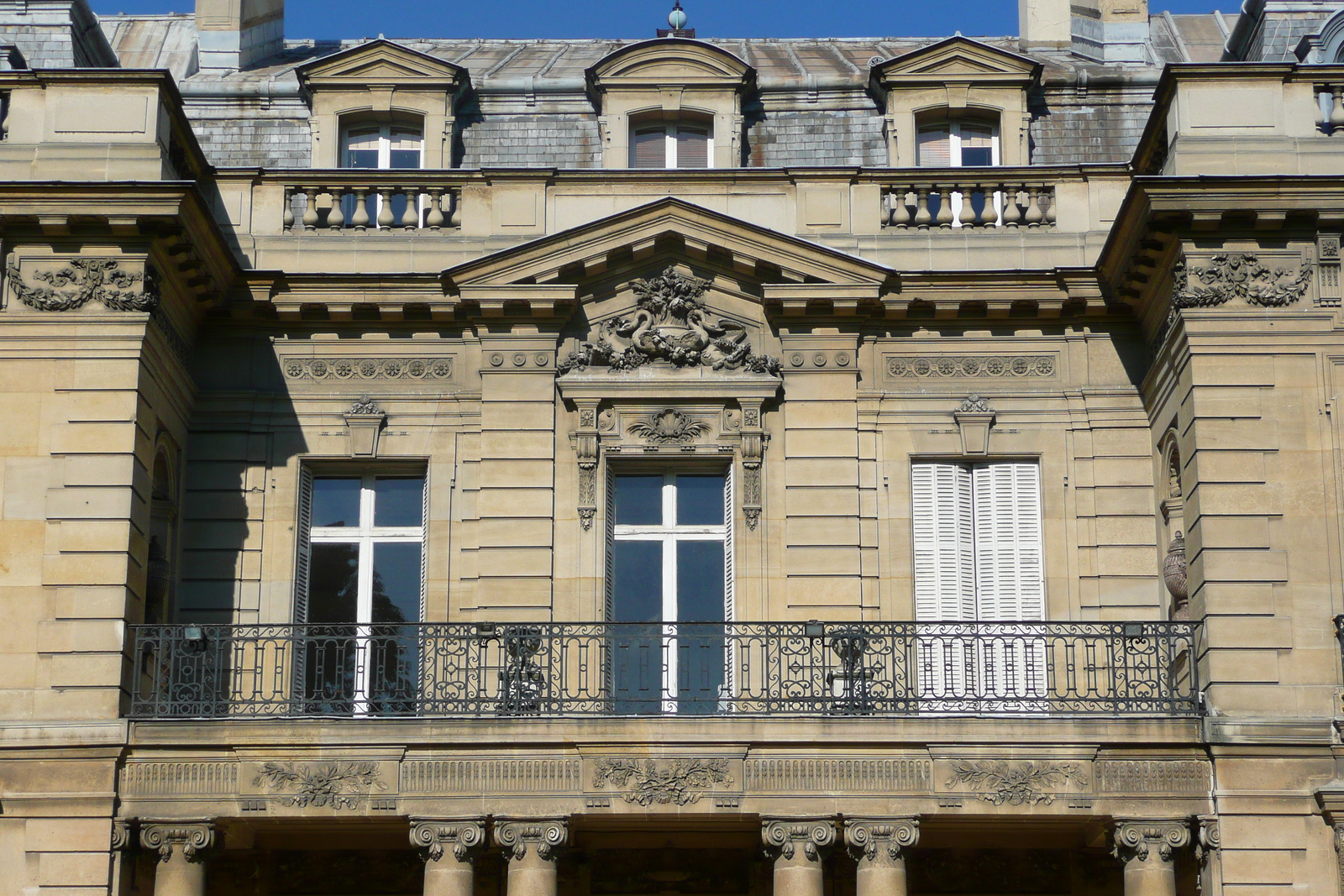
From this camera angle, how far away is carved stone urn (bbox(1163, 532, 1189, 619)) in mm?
17062

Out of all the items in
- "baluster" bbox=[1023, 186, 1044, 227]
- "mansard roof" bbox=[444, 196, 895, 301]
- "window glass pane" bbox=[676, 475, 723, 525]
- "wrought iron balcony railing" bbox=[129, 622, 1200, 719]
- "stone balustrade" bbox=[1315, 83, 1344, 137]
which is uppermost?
"stone balustrade" bbox=[1315, 83, 1344, 137]

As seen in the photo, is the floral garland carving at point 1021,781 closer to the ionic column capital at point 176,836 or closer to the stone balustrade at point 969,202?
the stone balustrade at point 969,202

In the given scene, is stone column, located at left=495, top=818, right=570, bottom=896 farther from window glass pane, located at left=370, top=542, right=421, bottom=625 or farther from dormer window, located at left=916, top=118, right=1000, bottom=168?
dormer window, located at left=916, top=118, right=1000, bottom=168

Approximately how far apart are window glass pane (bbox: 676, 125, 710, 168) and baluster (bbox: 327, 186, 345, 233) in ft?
10.8

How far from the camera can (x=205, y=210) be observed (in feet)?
56.5

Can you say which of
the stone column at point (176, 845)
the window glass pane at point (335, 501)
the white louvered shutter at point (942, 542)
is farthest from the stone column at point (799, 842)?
the window glass pane at point (335, 501)

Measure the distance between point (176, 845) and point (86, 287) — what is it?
460cm

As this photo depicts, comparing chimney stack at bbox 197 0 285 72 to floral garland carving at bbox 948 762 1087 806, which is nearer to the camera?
floral garland carving at bbox 948 762 1087 806

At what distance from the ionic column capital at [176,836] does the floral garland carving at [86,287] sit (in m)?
4.16

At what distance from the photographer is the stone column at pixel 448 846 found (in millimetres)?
16078

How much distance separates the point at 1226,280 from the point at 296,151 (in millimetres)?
8982

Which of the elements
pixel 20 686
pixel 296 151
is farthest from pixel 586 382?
pixel 20 686

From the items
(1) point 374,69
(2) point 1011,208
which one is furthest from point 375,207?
(2) point 1011,208

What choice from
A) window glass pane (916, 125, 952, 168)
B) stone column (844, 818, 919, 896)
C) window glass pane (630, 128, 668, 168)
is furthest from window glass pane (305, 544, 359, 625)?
window glass pane (916, 125, 952, 168)
